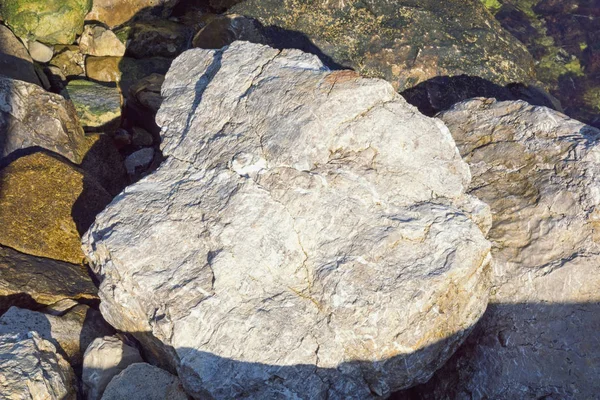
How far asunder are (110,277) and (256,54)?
6.32 feet

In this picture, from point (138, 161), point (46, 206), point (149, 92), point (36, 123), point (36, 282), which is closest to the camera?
point (36, 282)

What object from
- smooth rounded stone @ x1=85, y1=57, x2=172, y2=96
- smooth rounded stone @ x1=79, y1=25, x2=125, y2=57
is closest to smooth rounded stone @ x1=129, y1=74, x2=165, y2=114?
smooth rounded stone @ x1=85, y1=57, x2=172, y2=96

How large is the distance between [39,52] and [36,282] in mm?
4127

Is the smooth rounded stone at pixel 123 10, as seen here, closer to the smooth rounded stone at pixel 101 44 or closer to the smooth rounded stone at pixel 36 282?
the smooth rounded stone at pixel 101 44

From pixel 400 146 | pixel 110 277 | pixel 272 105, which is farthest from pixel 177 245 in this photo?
pixel 400 146

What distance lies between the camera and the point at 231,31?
21.5 ft

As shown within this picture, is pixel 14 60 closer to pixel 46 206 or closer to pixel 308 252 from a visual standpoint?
pixel 46 206

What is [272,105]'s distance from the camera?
403 cm

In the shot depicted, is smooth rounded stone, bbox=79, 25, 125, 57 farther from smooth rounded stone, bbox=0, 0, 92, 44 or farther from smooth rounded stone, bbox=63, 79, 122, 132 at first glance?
smooth rounded stone, bbox=63, 79, 122, 132

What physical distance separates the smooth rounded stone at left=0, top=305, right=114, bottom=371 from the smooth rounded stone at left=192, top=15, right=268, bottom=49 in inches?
137

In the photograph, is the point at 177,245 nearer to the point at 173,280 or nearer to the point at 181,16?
the point at 173,280

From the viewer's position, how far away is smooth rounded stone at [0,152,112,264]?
4629 mm

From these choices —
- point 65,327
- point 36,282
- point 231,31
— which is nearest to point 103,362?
point 65,327

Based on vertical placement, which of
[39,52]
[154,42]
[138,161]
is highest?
[39,52]
